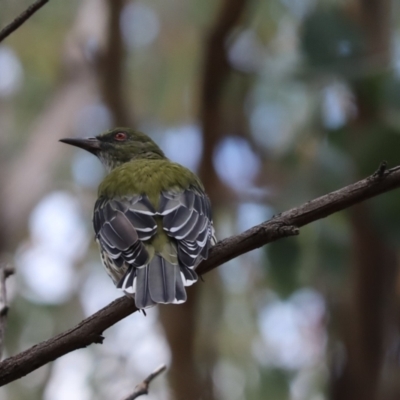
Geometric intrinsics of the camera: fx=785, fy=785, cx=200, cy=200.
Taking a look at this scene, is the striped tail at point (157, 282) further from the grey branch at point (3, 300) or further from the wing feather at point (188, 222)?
the grey branch at point (3, 300)

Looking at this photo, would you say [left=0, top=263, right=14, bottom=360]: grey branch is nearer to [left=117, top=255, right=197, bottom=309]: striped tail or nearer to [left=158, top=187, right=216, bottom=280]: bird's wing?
[left=117, top=255, right=197, bottom=309]: striped tail

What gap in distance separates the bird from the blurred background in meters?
1.36

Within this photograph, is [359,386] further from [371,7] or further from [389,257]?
[371,7]

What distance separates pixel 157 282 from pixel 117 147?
8.19ft

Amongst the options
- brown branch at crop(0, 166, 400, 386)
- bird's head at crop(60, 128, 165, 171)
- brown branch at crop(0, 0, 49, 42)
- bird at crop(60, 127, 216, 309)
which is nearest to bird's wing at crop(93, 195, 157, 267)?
bird at crop(60, 127, 216, 309)

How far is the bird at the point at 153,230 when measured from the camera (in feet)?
11.3

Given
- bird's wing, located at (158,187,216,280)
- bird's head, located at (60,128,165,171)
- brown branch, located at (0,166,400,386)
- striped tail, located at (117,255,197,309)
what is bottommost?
brown branch, located at (0,166,400,386)

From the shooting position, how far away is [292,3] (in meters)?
7.47

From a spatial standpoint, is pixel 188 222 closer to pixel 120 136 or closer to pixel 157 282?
pixel 157 282

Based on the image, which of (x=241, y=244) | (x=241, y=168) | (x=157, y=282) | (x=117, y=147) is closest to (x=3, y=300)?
(x=157, y=282)

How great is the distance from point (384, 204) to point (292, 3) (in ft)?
9.98

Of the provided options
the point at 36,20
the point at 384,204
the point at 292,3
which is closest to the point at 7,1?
the point at 36,20

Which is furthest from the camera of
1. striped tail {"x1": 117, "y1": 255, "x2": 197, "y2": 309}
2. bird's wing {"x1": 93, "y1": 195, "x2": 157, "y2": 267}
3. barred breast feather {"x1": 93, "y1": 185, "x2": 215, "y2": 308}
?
bird's wing {"x1": 93, "y1": 195, "x2": 157, "y2": 267}

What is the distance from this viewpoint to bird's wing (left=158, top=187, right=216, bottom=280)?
3.51 metres
